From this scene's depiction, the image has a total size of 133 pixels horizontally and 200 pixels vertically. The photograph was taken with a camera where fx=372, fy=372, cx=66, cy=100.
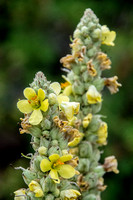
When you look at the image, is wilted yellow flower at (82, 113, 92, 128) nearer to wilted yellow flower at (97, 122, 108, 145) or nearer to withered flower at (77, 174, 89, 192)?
wilted yellow flower at (97, 122, 108, 145)

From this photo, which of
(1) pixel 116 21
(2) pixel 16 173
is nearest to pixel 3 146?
(2) pixel 16 173

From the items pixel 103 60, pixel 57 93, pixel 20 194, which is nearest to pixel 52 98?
pixel 57 93

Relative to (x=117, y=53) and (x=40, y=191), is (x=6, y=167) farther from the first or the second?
(x=40, y=191)

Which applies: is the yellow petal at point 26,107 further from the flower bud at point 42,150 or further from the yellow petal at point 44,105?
the flower bud at point 42,150

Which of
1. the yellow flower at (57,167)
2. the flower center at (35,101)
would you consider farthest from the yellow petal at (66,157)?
the flower center at (35,101)

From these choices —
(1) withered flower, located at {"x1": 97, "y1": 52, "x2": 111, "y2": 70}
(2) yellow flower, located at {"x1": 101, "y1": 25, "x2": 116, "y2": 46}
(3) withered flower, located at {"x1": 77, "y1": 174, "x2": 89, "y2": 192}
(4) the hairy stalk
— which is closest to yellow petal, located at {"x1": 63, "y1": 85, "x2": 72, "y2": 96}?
(4) the hairy stalk
